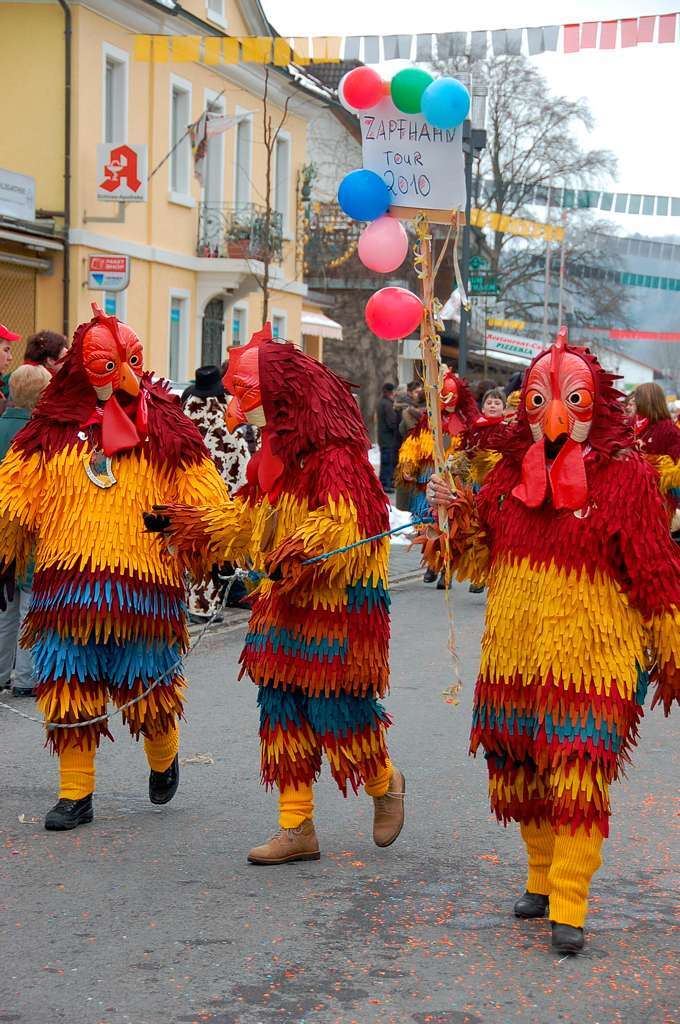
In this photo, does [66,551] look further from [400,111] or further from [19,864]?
[400,111]

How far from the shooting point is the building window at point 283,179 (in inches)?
1099

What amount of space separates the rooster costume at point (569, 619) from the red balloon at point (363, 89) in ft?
3.25

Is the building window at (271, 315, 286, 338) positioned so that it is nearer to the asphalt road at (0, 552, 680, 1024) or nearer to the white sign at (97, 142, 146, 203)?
the white sign at (97, 142, 146, 203)

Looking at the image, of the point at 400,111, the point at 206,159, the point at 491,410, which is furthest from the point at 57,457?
the point at 206,159

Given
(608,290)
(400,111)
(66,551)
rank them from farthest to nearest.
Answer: (608,290)
(66,551)
(400,111)

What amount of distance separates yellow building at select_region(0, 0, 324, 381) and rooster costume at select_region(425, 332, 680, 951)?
1497cm

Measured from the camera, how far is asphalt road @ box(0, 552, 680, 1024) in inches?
156

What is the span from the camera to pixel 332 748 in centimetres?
Answer: 520

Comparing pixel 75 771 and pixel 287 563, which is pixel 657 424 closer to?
pixel 75 771

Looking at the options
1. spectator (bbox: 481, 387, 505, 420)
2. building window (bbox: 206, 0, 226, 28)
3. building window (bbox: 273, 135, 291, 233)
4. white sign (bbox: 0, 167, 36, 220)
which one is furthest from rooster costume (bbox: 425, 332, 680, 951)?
building window (bbox: 273, 135, 291, 233)

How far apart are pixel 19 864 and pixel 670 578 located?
95.1 inches

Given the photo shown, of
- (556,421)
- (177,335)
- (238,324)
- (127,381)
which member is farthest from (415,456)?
(238,324)

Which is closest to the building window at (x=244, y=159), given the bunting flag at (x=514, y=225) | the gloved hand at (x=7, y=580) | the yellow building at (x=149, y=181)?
the yellow building at (x=149, y=181)

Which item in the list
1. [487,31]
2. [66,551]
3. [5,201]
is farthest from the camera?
[5,201]
